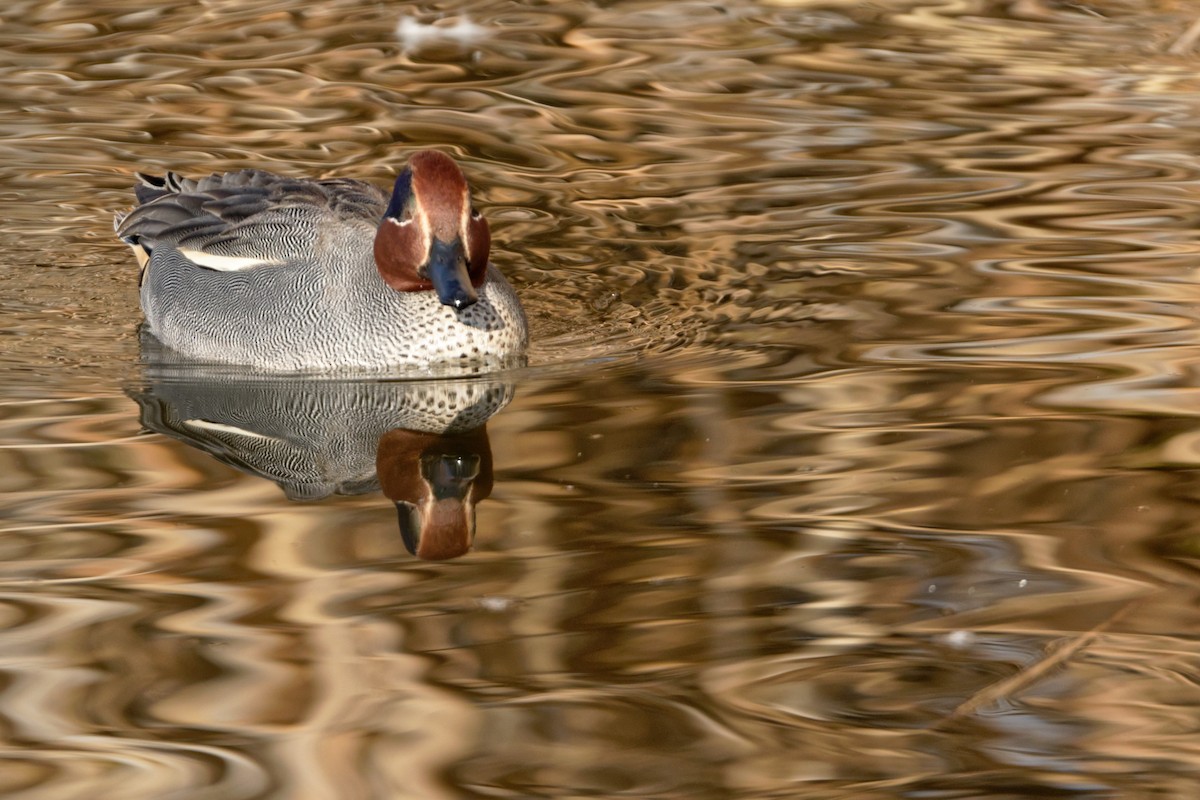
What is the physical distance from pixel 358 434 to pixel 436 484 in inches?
22.3

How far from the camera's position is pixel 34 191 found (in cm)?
841

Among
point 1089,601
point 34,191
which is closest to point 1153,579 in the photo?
point 1089,601

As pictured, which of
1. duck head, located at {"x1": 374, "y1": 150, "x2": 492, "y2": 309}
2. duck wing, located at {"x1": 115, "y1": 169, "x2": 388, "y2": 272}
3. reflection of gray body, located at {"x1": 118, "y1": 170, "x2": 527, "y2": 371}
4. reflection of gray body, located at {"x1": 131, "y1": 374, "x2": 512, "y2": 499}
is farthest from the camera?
duck wing, located at {"x1": 115, "y1": 169, "x2": 388, "y2": 272}

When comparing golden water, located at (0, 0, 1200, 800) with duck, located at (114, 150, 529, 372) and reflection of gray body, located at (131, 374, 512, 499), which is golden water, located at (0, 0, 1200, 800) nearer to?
reflection of gray body, located at (131, 374, 512, 499)

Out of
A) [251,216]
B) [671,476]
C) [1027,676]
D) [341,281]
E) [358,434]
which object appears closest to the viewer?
[1027,676]

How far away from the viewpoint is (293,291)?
6.38 m

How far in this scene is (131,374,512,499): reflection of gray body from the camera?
5.24m

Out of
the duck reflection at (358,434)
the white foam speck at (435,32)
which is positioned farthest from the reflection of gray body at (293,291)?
the white foam speck at (435,32)

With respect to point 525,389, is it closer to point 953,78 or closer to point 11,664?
point 11,664

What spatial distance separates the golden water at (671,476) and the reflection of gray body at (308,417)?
0.8 inches

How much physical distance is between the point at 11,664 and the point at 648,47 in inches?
294

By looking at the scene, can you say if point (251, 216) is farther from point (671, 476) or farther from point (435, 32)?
point (435, 32)

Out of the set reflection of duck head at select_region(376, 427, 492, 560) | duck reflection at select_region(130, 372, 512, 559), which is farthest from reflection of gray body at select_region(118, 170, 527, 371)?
reflection of duck head at select_region(376, 427, 492, 560)

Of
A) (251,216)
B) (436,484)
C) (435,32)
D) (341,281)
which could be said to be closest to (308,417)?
(341,281)
